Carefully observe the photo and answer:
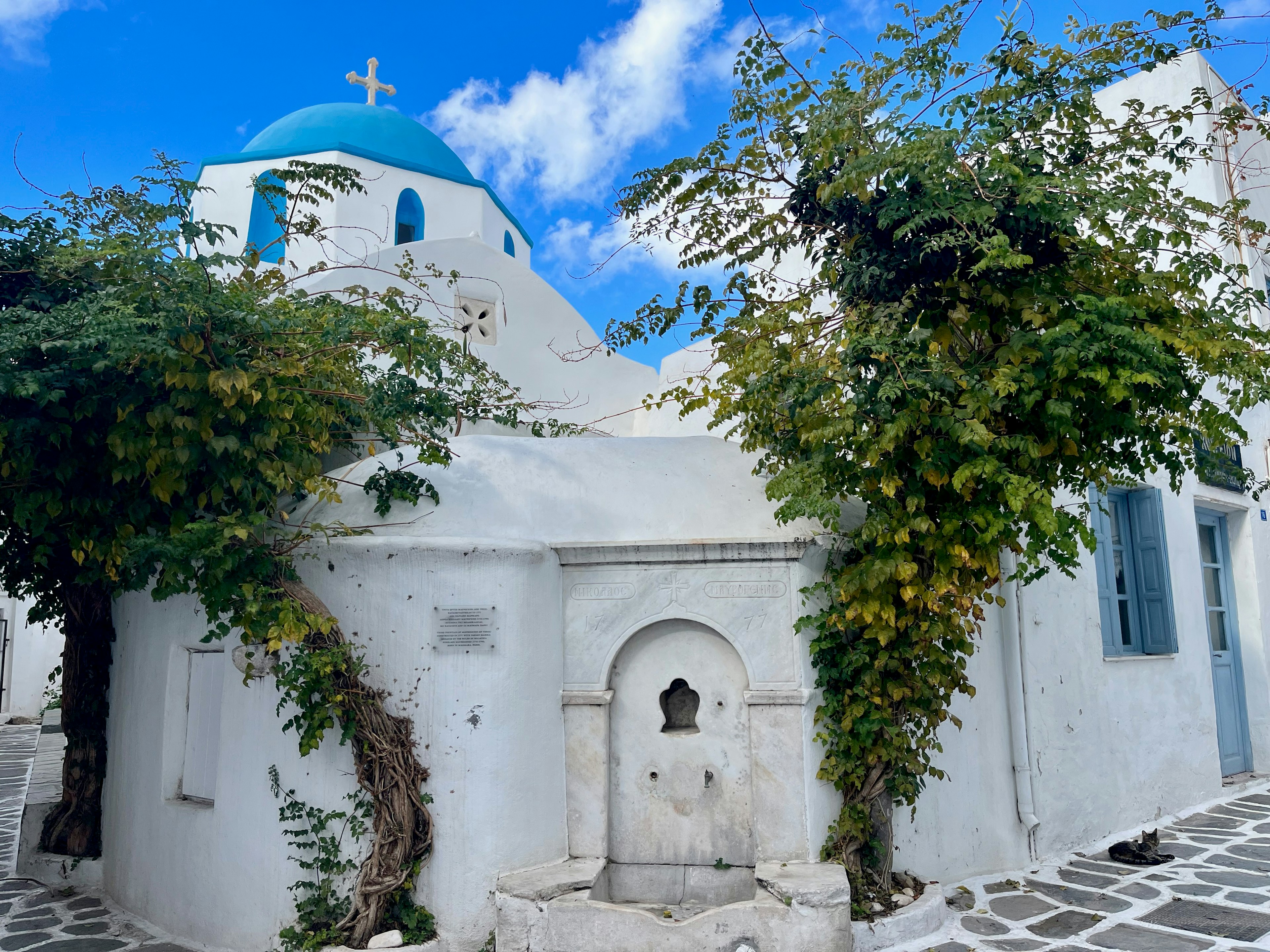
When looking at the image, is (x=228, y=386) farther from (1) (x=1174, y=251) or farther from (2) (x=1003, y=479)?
(1) (x=1174, y=251)

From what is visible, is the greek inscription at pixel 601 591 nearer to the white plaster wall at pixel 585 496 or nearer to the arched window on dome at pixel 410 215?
the white plaster wall at pixel 585 496

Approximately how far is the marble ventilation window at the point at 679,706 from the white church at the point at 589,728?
0.01 meters

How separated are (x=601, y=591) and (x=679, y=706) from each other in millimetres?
849

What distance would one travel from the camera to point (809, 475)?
16.8 ft

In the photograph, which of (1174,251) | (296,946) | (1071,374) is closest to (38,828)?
(296,946)

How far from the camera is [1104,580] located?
7742 millimetres

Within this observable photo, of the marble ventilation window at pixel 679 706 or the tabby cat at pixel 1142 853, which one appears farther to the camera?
the tabby cat at pixel 1142 853

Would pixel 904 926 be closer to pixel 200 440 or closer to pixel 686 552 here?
pixel 686 552

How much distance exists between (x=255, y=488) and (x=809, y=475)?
10.4ft

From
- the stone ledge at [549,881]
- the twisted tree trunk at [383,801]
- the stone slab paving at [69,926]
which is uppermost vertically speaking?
the twisted tree trunk at [383,801]

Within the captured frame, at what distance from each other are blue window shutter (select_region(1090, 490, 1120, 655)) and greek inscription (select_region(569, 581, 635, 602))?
14.0ft

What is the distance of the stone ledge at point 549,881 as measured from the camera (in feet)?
15.9

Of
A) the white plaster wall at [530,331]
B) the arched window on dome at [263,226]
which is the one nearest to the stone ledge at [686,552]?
the white plaster wall at [530,331]

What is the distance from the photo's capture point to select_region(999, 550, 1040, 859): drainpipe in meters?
6.43
